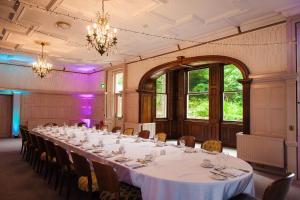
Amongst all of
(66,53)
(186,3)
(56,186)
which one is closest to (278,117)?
(186,3)

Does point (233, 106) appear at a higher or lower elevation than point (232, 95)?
lower

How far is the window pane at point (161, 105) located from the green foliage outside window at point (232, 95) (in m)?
2.90

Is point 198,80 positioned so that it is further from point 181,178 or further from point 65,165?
point 181,178

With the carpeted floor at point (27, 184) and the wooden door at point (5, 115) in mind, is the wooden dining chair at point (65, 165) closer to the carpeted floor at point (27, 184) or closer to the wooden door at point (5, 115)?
the carpeted floor at point (27, 184)

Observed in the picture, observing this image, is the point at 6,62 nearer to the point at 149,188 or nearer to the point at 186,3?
the point at 186,3

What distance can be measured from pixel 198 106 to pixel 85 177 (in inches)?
292

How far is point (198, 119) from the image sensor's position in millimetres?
9727

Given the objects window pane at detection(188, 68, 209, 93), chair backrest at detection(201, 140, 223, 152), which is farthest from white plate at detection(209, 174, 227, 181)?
window pane at detection(188, 68, 209, 93)

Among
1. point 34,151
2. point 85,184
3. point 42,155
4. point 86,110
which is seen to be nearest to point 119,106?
point 86,110

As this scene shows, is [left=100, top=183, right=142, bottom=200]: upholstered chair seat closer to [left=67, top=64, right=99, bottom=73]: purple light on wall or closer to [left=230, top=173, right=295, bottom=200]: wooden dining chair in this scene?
[left=230, top=173, right=295, bottom=200]: wooden dining chair

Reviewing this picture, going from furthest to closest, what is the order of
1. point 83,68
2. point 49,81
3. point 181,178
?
point 83,68 → point 49,81 → point 181,178

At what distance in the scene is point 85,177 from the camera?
3.09 meters

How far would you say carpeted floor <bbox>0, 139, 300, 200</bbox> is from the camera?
3719 millimetres

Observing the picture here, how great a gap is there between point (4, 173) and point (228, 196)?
491 centimetres
